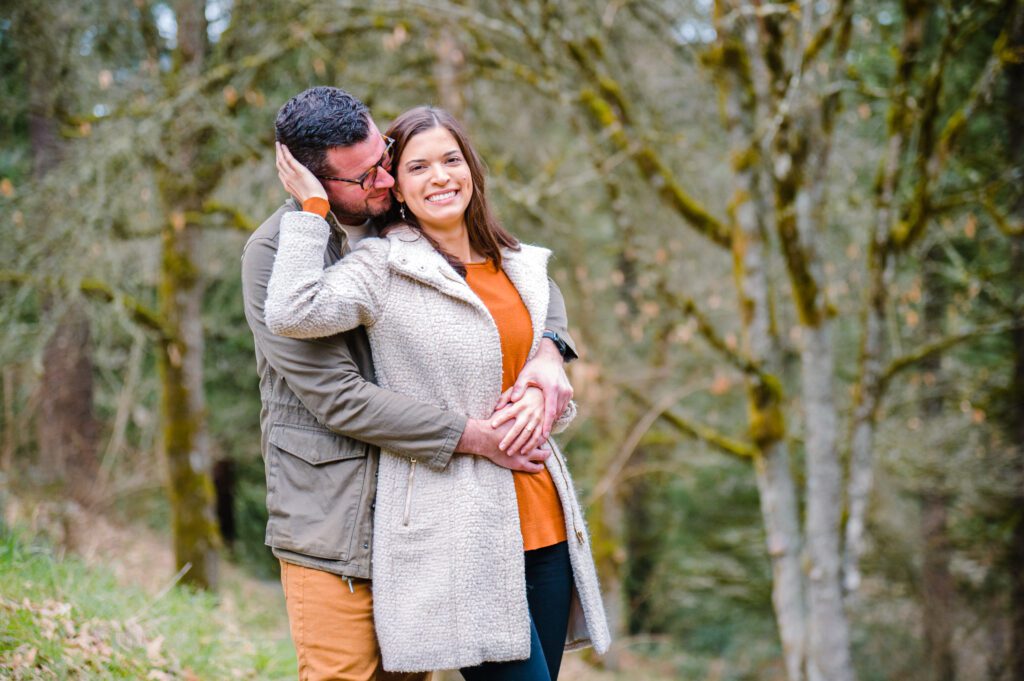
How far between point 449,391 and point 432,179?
22.9 inches

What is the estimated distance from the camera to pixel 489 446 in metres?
2.21

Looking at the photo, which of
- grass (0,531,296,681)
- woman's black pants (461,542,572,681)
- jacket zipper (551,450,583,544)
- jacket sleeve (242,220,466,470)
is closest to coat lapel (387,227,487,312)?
jacket sleeve (242,220,466,470)

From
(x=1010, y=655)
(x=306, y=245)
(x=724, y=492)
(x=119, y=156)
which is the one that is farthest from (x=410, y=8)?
(x=724, y=492)

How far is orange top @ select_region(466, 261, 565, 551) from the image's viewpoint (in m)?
2.34

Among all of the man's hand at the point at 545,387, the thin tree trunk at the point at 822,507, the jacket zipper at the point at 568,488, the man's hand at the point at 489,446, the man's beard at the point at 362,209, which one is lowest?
the thin tree trunk at the point at 822,507

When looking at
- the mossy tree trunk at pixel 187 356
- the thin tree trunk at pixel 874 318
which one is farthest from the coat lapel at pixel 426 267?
the mossy tree trunk at pixel 187 356

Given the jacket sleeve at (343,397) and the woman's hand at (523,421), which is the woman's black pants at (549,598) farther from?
the jacket sleeve at (343,397)

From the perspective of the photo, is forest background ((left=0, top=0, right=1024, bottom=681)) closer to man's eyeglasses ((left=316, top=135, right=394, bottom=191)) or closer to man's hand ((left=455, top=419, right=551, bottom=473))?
man's hand ((left=455, top=419, right=551, bottom=473))

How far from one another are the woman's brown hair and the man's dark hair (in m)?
0.18

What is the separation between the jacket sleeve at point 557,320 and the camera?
259 centimetres

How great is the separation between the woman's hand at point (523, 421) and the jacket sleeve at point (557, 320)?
304 mm

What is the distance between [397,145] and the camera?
2.43m

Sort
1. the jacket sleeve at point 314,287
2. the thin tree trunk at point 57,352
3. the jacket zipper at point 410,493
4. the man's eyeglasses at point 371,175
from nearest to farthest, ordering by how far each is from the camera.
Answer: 1. the jacket sleeve at point 314,287
2. the jacket zipper at point 410,493
3. the man's eyeglasses at point 371,175
4. the thin tree trunk at point 57,352

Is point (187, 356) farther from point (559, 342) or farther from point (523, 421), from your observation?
point (523, 421)
